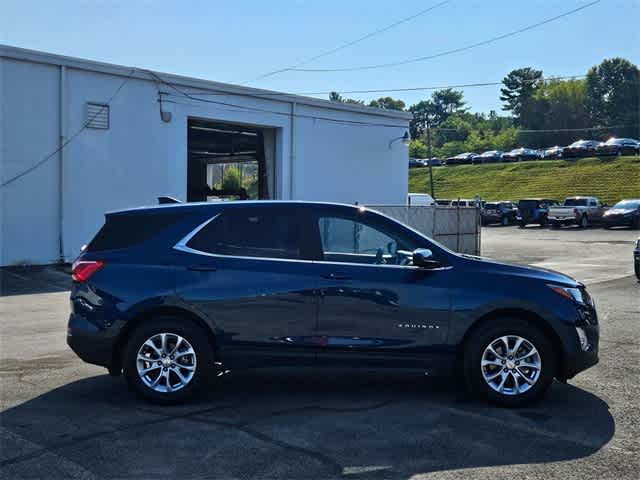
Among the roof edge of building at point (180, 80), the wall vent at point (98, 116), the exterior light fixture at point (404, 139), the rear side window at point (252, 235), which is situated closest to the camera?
the rear side window at point (252, 235)

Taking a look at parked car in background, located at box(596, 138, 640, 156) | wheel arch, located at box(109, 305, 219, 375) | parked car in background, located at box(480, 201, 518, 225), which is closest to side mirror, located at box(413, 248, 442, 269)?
wheel arch, located at box(109, 305, 219, 375)

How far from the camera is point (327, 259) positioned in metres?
6.06

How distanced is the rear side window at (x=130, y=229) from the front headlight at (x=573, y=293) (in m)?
3.36

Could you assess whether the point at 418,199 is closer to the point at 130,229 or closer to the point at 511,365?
the point at 511,365

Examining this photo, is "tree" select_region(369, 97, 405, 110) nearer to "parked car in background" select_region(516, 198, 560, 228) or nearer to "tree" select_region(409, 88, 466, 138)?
"tree" select_region(409, 88, 466, 138)

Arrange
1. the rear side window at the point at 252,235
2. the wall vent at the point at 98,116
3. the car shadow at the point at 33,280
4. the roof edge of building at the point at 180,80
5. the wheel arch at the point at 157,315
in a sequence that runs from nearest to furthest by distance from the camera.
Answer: the wheel arch at the point at 157,315, the rear side window at the point at 252,235, the car shadow at the point at 33,280, the roof edge of building at the point at 180,80, the wall vent at the point at 98,116

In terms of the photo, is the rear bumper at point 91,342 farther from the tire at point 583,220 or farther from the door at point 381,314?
the tire at point 583,220

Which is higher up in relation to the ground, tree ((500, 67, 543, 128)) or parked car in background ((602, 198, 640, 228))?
tree ((500, 67, 543, 128))

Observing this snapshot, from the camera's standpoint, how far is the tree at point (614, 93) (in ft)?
347

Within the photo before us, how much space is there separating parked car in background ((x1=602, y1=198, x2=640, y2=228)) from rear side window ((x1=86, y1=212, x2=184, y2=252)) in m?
37.5

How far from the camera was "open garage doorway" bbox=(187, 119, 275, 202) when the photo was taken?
23594 millimetres

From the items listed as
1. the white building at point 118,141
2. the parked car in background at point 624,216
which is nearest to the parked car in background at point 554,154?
the parked car in background at point 624,216

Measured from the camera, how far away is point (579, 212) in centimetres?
4131

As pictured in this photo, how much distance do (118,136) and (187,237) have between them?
45.4 ft
